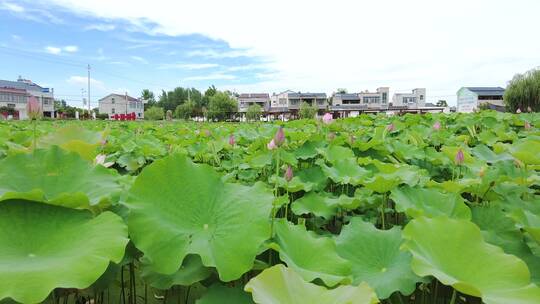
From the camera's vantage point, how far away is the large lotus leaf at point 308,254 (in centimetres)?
70

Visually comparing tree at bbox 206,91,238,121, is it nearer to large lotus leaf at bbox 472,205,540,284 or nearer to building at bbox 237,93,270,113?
building at bbox 237,93,270,113

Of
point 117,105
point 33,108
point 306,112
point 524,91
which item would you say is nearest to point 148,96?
point 117,105

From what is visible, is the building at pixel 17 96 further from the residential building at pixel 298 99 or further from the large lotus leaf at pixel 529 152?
the large lotus leaf at pixel 529 152

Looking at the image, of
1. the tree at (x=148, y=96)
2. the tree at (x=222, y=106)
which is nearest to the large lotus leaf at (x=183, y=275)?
the tree at (x=222, y=106)

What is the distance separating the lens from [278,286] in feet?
1.71

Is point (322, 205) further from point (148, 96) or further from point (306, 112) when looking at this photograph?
point (148, 96)

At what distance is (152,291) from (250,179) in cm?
70

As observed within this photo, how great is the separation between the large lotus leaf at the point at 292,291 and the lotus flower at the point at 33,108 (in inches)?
40.6

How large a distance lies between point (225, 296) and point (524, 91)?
30.9 meters

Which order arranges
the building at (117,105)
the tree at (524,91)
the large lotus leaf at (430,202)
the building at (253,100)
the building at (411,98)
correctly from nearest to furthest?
the large lotus leaf at (430,202) < the tree at (524,91) < the building at (253,100) < the building at (411,98) < the building at (117,105)

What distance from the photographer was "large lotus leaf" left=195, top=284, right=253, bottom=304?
64 cm

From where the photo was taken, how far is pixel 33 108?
122 cm

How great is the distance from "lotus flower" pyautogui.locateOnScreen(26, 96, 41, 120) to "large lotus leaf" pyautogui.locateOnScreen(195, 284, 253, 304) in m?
0.90

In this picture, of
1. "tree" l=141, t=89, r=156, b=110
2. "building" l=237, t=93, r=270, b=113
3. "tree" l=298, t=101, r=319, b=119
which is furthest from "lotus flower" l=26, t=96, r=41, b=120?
"tree" l=141, t=89, r=156, b=110
